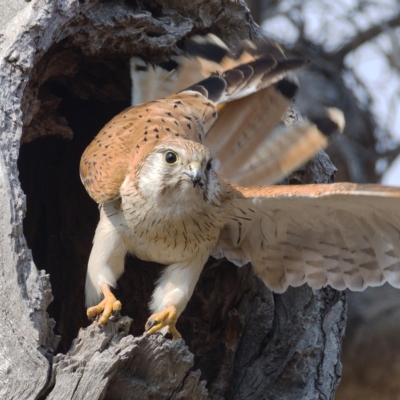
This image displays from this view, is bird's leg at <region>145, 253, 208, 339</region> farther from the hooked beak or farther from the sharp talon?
the hooked beak

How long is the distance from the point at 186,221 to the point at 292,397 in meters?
1.09

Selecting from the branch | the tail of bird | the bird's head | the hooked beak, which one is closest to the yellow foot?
the bird's head

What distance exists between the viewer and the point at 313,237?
4.18 meters

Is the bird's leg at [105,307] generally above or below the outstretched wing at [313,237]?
above

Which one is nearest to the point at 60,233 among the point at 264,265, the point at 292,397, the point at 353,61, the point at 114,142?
the point at 114,142

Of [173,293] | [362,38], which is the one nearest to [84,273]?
[173,293]

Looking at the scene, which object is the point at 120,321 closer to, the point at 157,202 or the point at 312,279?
the point at 157,202

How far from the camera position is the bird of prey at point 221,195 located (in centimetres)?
379

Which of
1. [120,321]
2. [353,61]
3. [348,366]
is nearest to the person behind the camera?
[120,321]

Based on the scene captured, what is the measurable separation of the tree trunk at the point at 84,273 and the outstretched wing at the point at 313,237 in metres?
0.22

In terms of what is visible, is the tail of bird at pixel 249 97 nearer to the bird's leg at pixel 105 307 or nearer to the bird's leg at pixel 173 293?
the bird's leg at pixel 173 293

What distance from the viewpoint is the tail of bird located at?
14.5 ft

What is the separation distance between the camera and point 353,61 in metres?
7.41

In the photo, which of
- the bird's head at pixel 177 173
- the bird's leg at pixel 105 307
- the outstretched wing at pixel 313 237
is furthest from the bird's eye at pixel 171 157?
the bird's leg at pixel 105 307
